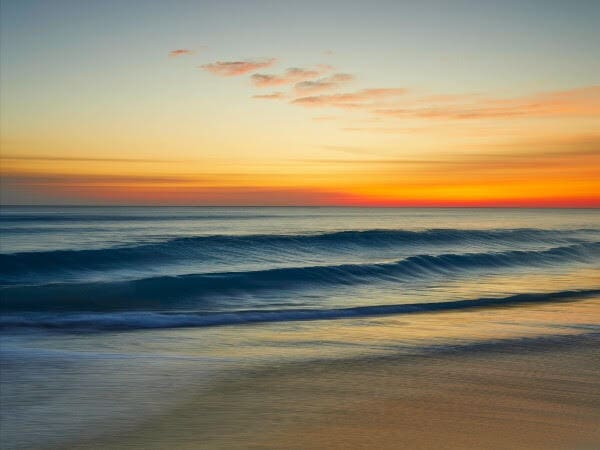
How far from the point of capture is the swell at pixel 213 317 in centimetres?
A: 1046

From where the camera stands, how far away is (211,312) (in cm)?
1204

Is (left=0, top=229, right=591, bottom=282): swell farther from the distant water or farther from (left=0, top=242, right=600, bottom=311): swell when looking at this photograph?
(left=0, top=242, right=600, bottom=311): swell

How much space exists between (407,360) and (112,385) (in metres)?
3.55

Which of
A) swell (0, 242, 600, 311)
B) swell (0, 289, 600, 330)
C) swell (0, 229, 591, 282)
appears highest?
swell (0, 229, 591, 282)

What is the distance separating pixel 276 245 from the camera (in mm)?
28578

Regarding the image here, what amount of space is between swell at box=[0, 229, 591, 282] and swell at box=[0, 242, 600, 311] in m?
4.76

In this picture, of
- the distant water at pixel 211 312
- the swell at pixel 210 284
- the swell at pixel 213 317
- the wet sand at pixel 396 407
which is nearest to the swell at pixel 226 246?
the distant water at pixel 211 312

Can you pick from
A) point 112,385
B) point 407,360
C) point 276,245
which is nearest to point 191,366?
point 112,385

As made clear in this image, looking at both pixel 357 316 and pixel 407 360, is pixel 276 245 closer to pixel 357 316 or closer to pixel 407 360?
pixel 357 316

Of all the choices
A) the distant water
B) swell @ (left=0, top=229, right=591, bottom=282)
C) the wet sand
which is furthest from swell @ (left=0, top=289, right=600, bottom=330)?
swell @ (left=0, top=229, right=591, bottom=282)

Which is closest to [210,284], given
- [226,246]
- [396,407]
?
[396,407]

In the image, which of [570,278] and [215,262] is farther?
[215,262]

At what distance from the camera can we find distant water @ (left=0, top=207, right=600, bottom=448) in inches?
248

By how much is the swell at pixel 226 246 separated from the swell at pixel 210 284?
15.6 feet
